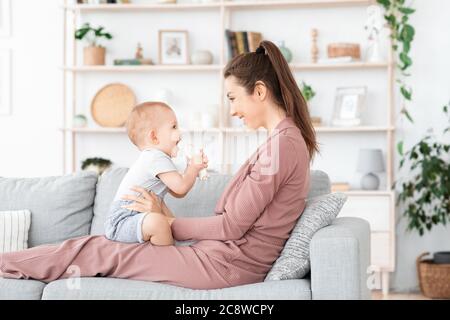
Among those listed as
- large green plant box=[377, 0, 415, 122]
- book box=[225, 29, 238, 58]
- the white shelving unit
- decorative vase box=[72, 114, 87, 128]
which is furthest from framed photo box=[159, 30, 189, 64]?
large green plant box=[377, 0, 415, 122]

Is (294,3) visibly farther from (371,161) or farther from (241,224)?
(241,224)

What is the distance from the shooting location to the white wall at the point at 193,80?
5043 mm

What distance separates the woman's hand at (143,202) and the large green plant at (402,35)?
8.57 ft

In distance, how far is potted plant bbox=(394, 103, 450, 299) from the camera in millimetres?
4719

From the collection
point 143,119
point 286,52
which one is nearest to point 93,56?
point 286,52

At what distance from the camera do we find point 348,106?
504 cm

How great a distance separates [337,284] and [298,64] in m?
2.93

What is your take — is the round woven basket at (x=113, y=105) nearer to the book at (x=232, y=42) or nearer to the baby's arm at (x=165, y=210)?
the book at (x=232, y=42)

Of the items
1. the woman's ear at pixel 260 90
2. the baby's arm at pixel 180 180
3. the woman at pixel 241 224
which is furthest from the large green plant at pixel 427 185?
the baby's arm at pixel 180 180

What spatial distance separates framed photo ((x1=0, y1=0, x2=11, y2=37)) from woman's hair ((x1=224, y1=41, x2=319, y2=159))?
317 centimetres

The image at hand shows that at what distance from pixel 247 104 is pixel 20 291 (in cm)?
97

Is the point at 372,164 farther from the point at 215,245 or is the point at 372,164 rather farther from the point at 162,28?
the point at 215,245
